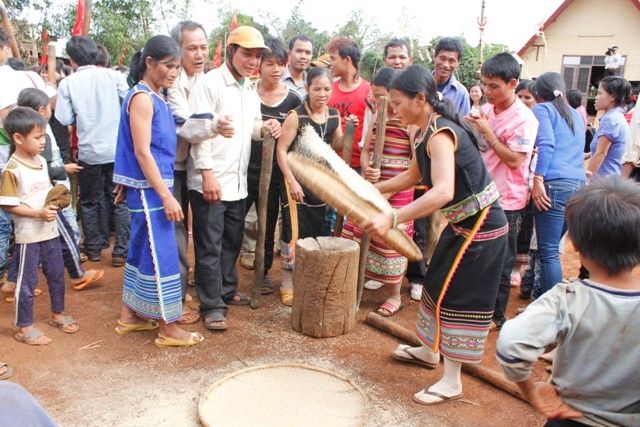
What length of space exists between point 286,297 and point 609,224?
3.19 meters

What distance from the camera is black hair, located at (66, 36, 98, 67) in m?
5.01

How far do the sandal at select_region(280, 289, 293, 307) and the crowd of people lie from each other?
0.02m

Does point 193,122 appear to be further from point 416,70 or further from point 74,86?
point 74,86

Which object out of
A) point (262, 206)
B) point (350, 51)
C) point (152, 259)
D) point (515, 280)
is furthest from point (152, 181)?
point (515, 280)

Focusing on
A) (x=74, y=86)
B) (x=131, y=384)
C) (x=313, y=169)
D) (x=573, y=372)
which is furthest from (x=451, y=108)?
(x=74, y=86)

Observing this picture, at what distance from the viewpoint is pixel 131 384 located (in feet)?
10.2

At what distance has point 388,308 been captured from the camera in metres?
4.33

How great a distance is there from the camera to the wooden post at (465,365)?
314 cm

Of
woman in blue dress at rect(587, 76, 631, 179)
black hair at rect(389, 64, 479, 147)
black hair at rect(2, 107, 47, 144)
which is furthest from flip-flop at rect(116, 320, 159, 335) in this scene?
woman in blue dress at rect(587, 76, 631, 179)

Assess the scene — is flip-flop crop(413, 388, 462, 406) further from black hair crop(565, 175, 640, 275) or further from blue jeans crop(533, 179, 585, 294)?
black hair crop(565, 175, 640, 275)

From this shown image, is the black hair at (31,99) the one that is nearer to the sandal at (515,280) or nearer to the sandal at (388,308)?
the sandal at (388,308)

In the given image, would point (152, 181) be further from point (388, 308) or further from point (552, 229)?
point (552, 229)

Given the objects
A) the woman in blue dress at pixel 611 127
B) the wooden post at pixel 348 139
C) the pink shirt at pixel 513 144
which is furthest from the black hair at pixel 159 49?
the woman in blue dress at pixel 611 127

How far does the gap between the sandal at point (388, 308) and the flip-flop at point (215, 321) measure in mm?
1257
